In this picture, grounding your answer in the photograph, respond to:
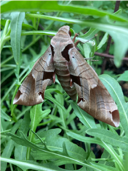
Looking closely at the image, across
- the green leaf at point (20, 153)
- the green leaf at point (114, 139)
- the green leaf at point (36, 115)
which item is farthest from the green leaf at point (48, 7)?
the green leaf at point (20, 153)

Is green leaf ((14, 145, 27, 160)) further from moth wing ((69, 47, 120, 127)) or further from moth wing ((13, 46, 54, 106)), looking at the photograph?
moth wing ((69, 47, 120, 127))

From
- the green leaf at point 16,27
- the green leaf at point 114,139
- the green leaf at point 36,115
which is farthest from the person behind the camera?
the green leaf at point 36,115

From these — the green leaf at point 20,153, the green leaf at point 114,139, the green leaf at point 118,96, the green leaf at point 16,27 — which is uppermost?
the green leaf at point 16,27

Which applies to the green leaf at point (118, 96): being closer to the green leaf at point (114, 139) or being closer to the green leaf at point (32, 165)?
the green leaf at point (114, 139)

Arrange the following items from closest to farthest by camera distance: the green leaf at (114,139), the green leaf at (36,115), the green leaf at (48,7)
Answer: the green leaf at (48,7) → the green leaf at (114,139) → the green leaf at (36,115)

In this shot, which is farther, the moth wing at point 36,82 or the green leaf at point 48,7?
the moth wing at point 36,82

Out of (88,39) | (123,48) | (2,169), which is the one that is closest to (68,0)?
(88,39)

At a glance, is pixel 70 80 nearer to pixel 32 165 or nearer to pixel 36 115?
pixel 36 115

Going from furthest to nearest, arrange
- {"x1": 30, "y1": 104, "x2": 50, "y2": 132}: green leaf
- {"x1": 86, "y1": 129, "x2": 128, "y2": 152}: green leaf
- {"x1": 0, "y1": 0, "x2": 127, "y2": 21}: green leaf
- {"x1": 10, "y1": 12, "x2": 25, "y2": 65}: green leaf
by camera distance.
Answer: {"x1": 30, "y1": 104, "x2": 50, "y2": 132}: green leaf < {"x1": 10, "y1": 12, "x2": 25, "y2": 65}: green leaf < {"x1": 86, "y1": 129, "x2": 128, "y2": 152}: green leaf < {"x1": 0, "y1": 0, "x2": 127, "y2": 21}: green leaf

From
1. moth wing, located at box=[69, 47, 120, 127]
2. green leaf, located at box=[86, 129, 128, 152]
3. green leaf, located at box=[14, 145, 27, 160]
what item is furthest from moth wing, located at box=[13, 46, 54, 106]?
green leaf, located at box=[86, 129, 128, 152]
